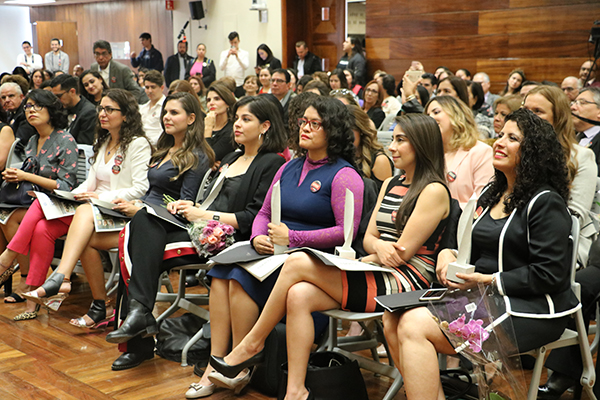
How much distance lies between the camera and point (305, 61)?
36.2ft

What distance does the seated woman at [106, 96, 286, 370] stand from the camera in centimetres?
304

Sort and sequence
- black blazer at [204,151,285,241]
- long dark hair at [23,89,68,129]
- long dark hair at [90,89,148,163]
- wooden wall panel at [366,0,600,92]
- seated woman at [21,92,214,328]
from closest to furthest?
black blazer at [204,151,285,241] < seated woman at [21,92,214,328] < long dark hair at [90,89,148,163] < long dark hair at [23,89,68,129] < wooden wall panel at [366,0,600,92]

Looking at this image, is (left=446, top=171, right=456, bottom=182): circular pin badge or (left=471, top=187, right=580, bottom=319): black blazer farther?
(left=446, top=171, right=456, bottom=182): circular pin badge

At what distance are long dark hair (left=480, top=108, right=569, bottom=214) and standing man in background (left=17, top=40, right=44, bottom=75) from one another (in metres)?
15.8

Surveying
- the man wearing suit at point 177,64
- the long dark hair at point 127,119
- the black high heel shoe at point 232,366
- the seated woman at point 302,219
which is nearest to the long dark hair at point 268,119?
the seated woman at point 302,219

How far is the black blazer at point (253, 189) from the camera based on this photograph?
318 centimetres

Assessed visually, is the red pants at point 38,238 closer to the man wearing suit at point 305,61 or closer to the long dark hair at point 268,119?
the long dark hair at point 268,119

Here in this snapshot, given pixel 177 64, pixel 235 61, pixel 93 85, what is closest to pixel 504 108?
pixel 93 85

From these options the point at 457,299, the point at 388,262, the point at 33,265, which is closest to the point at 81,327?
the point at 33,265

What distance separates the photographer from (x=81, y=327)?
363 cm

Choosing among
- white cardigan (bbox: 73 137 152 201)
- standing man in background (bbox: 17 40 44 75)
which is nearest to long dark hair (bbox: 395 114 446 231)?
white cardigan (bbox: 73 137 152 201)

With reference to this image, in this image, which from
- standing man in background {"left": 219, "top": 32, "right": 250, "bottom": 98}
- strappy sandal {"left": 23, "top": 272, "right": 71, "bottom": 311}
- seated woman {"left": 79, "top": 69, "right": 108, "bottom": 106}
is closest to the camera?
strappy sandal {"left": 23, "top": 272, "right": 71, "bottom": 311}

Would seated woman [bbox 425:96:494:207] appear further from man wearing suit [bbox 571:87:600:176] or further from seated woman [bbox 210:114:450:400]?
man wearing suit [bbox 571:87:600:176]

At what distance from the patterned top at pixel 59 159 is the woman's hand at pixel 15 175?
0.38 feet
